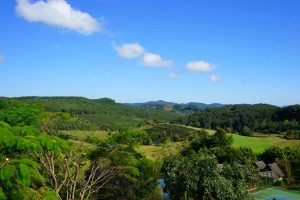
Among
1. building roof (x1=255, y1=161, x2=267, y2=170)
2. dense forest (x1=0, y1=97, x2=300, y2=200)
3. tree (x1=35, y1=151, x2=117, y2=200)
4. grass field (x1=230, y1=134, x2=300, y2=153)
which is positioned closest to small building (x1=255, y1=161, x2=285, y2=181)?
building roof (x1=255, y1=161, x2=267, y2=170)

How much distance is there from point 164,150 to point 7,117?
48.9 metres

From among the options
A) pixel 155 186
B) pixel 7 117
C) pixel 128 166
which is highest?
pixel 7 117

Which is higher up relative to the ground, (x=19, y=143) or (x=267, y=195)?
(x=19, y=143)

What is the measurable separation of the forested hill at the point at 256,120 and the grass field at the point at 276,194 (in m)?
41.5

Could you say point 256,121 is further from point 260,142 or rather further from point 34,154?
point 34,154

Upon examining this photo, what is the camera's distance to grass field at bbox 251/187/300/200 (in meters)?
36.2

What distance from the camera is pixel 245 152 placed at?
53344 millimetres

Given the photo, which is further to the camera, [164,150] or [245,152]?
[164,150]

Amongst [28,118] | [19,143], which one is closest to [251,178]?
[28,118]

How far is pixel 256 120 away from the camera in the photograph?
96.9 metres

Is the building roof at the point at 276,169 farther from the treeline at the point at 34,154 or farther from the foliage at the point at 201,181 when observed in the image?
the treeline at the point at 34,154

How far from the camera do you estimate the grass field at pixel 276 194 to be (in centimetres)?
3616

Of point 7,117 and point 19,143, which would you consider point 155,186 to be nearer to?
point 7,117

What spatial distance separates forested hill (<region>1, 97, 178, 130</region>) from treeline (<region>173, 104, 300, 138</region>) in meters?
20.7
